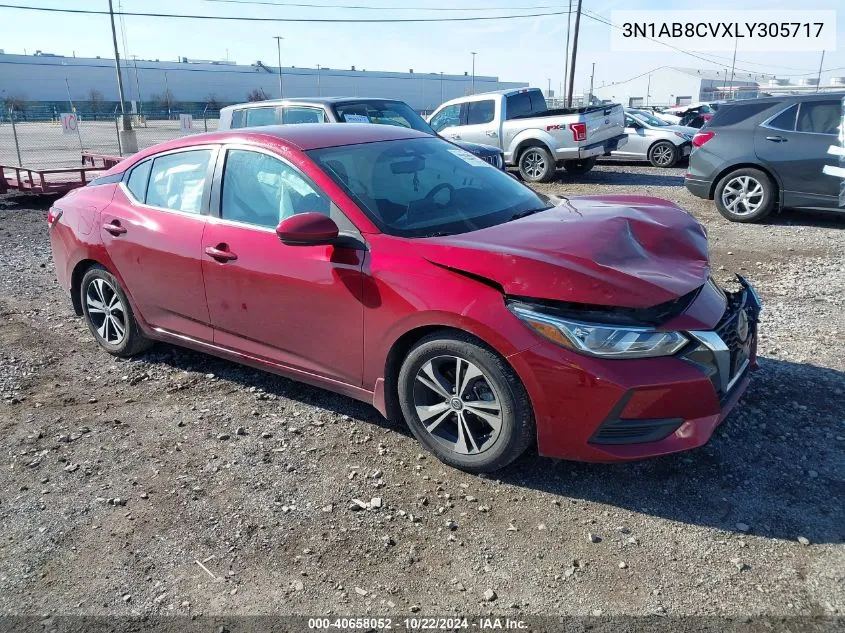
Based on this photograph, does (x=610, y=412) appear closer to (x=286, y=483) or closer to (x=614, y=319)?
(x=614, y=319)

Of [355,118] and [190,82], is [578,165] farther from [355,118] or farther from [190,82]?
[190,82]

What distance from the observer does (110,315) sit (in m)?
4.89

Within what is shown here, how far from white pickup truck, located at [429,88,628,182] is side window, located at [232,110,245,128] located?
15.0 ft

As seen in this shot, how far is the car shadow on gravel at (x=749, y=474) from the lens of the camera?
9.65 feet

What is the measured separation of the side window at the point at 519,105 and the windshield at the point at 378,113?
13.8 ft

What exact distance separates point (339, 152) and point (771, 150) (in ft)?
22.5

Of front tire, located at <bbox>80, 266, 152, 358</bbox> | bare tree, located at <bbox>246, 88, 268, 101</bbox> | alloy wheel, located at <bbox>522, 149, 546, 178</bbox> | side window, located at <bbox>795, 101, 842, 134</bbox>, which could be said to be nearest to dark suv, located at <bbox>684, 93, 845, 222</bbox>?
side window, located at <bbox>795, 101, 842, 134</bbox>

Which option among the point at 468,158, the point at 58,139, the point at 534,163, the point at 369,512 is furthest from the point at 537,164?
the point at 58,139

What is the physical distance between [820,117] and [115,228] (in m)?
8.12

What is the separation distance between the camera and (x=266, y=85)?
77.2m

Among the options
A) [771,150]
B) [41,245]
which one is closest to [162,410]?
[41,245]

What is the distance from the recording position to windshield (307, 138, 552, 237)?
354 centimetres

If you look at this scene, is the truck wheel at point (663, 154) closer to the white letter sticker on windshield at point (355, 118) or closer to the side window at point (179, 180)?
the white letter sticker on windshield at point (355, 118)

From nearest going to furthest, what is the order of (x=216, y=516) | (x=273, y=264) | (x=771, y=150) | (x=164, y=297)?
(x=216, y=516)
(x=273, y=264)
(x=164, y=297)
(x=771, y=150)
